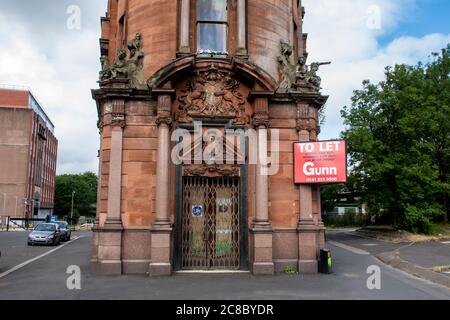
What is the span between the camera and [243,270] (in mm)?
14664

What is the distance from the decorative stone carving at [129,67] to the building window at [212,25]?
2.25 metres

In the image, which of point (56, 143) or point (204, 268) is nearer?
point (204, 268)

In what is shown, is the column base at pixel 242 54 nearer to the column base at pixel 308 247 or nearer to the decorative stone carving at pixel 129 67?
the decorative stone carving at pixel 129 67

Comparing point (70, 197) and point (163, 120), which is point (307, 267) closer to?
point (163, 120)

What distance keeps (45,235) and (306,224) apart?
20.6 metres

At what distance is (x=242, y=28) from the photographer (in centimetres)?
1595

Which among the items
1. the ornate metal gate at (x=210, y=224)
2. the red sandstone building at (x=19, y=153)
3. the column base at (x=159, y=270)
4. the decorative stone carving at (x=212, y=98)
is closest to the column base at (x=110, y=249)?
the column base at (x=159, y=270)

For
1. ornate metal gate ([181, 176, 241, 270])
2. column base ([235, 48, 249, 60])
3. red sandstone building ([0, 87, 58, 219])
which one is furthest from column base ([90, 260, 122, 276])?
red sandstone building ([0, 87, 58, 219])

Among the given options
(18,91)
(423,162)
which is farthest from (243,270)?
(18,91)

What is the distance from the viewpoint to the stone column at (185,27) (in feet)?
51.2

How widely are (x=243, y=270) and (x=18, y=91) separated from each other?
239ft

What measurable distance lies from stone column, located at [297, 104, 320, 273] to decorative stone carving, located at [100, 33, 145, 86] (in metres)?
5.95

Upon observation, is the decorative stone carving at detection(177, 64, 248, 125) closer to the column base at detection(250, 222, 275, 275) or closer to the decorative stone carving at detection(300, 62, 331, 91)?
the decorative stone carving at detection(300, 62, 331, 91)
